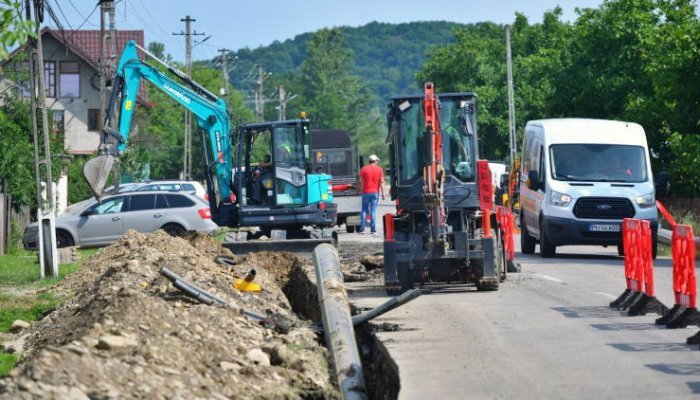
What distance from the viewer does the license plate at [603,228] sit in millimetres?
25141

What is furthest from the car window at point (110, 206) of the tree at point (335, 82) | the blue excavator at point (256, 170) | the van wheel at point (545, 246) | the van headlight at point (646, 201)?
the tree at point (335, 82)

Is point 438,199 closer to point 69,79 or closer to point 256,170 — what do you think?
point 256,170

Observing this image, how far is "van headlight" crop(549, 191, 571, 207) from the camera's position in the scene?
2543 centimetres

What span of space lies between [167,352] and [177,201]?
81.8 ft

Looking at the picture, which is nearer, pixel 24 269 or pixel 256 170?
pixel 24 269

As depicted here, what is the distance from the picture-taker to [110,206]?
34.9m

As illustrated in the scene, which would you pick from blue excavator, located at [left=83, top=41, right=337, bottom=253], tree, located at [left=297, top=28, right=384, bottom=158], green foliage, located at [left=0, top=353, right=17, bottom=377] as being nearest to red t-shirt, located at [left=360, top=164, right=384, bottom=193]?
blue excavator, located at [left=83, top=41, right=337, bottom=253]

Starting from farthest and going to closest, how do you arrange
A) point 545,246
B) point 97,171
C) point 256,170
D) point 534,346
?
1. point 256,170
2. point 545,246
3. point 97,171
4. point 534,346

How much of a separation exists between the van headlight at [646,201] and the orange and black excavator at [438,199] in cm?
687

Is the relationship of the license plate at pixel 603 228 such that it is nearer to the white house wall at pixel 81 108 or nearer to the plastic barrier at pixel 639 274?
the plastic barrier at pixel 639 274

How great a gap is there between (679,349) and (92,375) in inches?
217

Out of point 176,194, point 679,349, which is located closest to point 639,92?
point 176,194

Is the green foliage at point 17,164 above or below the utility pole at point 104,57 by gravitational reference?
below

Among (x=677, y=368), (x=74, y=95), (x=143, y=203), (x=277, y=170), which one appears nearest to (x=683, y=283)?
(x=677, y=368)
